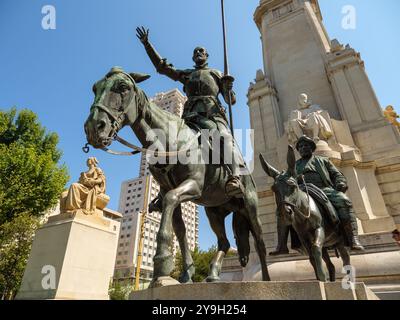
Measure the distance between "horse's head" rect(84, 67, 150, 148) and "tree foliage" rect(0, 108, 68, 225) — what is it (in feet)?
52.7

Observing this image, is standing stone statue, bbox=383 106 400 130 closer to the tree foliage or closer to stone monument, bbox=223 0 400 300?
stone monument, bbox=223 0 400 300

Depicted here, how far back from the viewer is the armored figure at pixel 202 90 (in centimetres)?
464

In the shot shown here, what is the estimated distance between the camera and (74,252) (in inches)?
285

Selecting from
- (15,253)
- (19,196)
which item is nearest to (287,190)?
(19,196)

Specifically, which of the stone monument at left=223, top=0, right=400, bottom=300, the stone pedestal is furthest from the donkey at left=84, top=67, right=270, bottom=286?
the stone monument at left=223, top=0, right=400, bottom=300

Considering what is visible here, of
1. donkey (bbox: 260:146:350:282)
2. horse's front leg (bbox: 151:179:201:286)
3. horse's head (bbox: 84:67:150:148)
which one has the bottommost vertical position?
horse's front leg (bbox: 151:179:201:286)

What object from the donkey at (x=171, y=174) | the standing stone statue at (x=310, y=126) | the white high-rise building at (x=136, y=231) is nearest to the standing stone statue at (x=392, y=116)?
the standing stone statue at (x=310, y=126)

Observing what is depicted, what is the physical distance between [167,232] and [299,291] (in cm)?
151

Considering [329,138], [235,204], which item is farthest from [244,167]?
[329,138]

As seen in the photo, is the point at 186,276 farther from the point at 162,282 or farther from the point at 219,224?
the point at 219,224

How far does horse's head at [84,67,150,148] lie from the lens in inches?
126

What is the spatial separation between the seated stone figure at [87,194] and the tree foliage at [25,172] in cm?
1030

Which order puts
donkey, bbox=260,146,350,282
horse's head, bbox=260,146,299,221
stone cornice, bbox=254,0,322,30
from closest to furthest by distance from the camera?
horse's head, bbox=260,146,299,221, donkey, bbox=260,146,350,282, stone cornice, bbox=254,0,322,30

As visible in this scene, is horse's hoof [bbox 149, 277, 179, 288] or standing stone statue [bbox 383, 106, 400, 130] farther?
standing stone statue [bbox 383, 106, 400, 130]
